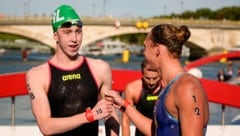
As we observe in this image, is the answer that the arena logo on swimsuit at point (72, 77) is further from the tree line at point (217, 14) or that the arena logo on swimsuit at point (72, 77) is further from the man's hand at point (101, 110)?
the tree line at point (217, 14)

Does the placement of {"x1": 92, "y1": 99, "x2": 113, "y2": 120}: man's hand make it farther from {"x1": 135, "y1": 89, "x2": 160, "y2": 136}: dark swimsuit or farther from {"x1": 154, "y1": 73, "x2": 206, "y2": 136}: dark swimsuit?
{"x1": 135, "y1": 89, "x2": 160, "y2": 136}: dark swimsuit

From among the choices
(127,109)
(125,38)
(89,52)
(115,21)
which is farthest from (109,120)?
(125,38)

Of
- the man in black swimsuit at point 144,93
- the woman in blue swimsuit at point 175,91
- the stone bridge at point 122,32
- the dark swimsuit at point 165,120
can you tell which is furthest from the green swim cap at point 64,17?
the stone bridge at point 122,32

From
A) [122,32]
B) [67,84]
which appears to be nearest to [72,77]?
[67,84]

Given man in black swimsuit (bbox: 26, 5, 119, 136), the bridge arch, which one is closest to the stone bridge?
the bridge arch

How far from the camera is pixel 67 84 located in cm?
459

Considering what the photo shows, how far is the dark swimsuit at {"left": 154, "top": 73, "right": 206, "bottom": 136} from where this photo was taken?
3.57m

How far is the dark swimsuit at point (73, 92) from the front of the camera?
4559 mm

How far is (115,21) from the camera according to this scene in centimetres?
8406

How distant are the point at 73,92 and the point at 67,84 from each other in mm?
90

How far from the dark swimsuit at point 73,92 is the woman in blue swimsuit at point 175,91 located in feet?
3.15

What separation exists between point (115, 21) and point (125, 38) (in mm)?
108778

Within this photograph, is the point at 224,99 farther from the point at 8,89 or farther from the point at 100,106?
the point at 100,106

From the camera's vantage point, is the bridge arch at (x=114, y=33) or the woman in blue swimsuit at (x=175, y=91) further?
the bridge arch at (x=114, y=33)
